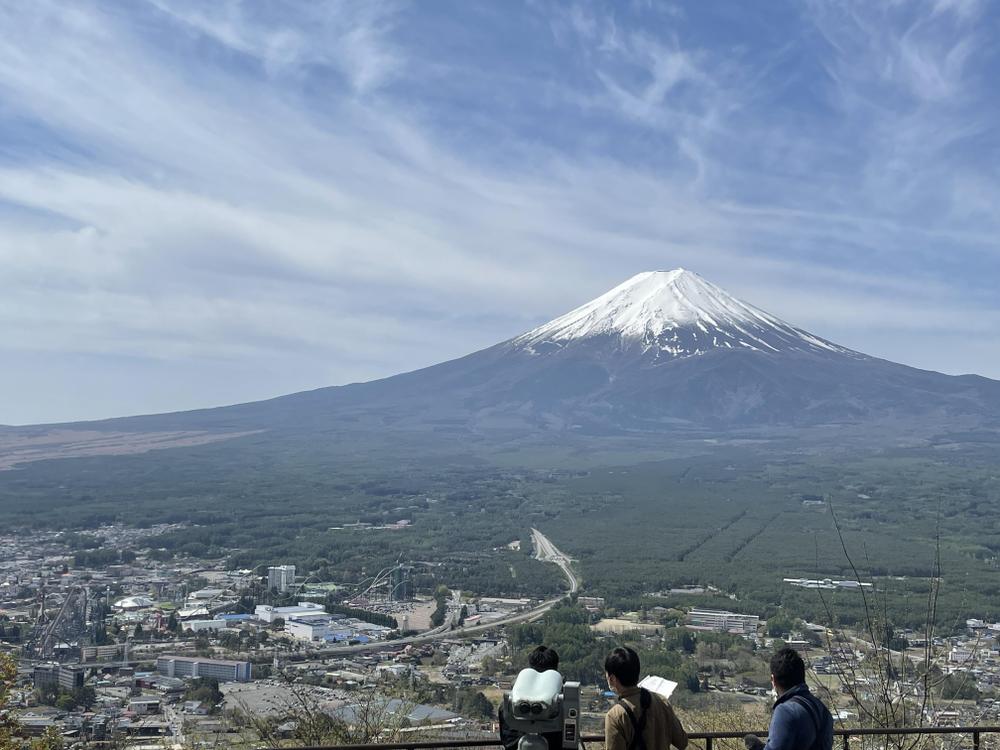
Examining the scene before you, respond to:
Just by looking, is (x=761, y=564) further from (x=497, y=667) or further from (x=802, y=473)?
(x=802, y=473)

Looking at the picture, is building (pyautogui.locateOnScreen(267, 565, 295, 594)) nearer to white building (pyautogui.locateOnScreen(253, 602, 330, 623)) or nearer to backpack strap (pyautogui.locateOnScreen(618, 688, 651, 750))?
white building (pyautogui.locateOnScreen(253, 602, 330, 623))

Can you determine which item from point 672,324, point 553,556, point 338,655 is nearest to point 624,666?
point 338,655

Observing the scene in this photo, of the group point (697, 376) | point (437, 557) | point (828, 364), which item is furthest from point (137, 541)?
point (828, 364)

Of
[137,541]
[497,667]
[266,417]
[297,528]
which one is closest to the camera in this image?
[497,667]

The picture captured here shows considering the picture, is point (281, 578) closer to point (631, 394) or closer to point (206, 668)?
point (206, 668)

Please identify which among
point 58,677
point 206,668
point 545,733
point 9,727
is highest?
point 545,733

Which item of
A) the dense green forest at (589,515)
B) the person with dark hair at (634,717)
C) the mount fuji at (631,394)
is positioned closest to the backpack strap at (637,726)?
the person with dark hair at (634,717)
